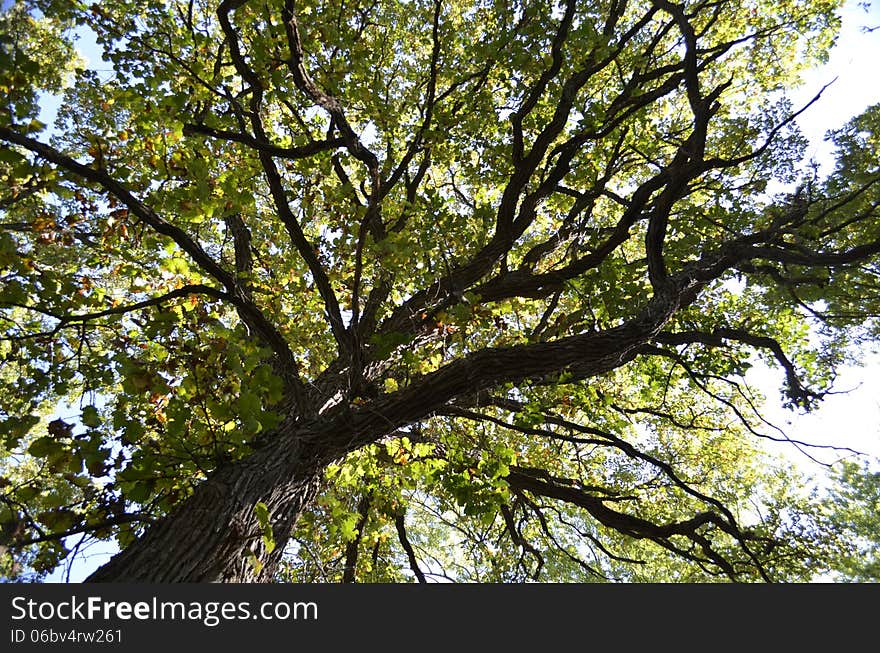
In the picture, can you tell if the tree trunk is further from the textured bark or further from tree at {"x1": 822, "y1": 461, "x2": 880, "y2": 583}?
tree at {"x1": 822, "y1": 461, "x2": 880, "y2": 583}

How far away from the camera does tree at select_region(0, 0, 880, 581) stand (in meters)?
2.86

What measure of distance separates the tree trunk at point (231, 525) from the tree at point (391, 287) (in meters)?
0.02

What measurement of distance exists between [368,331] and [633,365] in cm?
403

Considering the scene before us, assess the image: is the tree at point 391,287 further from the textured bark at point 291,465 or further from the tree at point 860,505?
the tree at point 860,505

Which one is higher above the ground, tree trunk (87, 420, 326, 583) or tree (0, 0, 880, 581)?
tree (0, 0, 880, 581)

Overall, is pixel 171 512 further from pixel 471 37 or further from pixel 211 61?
pixel 471 37

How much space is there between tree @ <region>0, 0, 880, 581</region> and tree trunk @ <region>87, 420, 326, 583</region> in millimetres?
19

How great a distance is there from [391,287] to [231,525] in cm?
352

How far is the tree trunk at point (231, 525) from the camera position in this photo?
97.9 inches

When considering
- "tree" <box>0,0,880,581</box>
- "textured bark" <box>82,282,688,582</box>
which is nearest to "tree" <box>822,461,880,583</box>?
"tree" <box>0,0,880,581</box>

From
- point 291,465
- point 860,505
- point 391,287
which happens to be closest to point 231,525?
point 291,465

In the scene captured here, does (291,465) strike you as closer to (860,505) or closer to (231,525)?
(231,525)

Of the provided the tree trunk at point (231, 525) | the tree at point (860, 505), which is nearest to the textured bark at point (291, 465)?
the tree trunk at point (231, 525)

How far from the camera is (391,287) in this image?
225 inches
